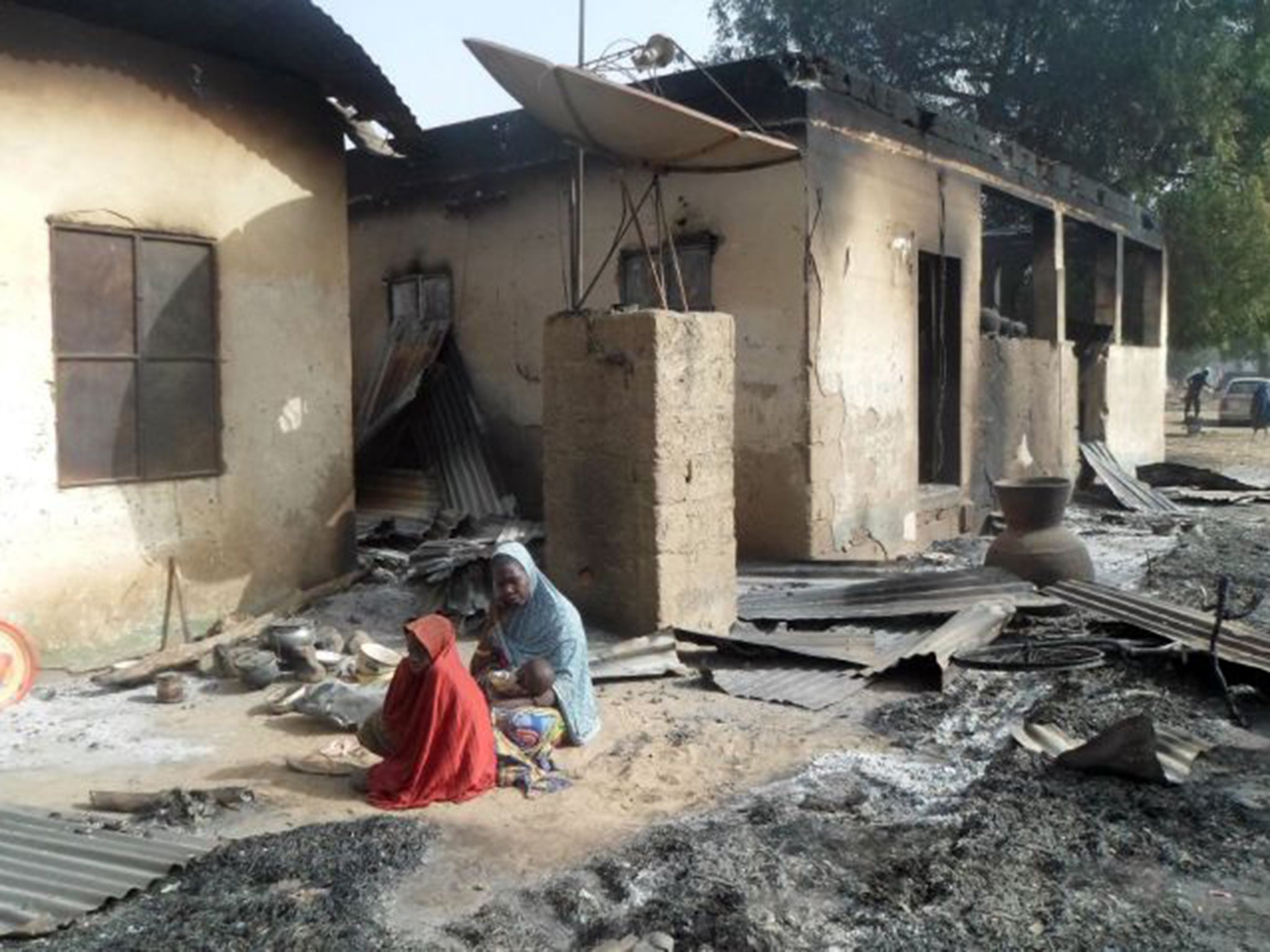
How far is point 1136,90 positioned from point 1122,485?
8.16 meters

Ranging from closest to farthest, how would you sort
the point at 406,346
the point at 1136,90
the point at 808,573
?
the point at 808,573 < the point at 406,346 < the point at 1136,90

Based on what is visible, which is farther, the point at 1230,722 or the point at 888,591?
the point at 888,591

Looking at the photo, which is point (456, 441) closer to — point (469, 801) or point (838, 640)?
point (838, 640)

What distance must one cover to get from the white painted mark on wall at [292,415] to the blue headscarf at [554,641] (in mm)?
2916

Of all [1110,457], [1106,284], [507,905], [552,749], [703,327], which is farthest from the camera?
[1106,284]

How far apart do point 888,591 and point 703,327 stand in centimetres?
226

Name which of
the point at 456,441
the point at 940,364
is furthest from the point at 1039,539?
the point at 456,441

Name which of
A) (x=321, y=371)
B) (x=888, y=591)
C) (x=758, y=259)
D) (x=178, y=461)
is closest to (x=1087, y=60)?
(x=758, y=259)

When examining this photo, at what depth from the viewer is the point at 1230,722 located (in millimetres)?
5344

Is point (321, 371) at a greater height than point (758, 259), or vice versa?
point (758, 259)

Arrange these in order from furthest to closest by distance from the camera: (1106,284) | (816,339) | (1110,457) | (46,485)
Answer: (1106,284), (1110,457), (816,339), (46,485)

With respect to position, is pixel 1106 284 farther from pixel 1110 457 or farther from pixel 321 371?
pixel 321 371

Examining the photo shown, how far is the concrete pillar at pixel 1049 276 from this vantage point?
13.8m

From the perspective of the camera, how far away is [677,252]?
9672 millimetres
